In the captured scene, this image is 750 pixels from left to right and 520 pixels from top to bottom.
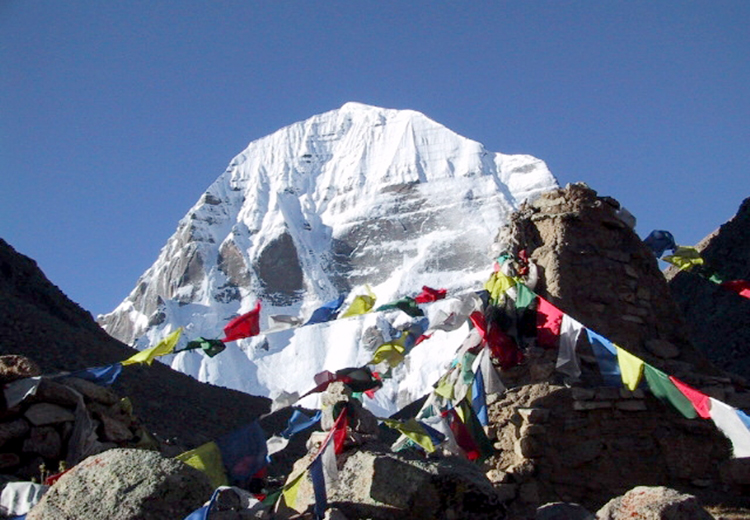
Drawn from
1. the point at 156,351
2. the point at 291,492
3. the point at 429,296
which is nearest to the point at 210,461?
the point at 291,492

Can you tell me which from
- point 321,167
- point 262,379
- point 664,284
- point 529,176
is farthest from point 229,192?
point 664,284

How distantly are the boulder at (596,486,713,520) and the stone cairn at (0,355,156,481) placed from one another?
5.38 m

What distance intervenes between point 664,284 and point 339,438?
5363 mm

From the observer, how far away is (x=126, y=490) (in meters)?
6.38

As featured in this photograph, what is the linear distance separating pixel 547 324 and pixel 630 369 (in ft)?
4.57

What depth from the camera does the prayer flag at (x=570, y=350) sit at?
9695mm

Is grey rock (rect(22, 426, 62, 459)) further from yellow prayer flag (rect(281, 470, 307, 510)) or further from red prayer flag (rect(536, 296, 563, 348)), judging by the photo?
red prayer flag (rect(536, 296, 563, 348))

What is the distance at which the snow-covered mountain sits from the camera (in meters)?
155

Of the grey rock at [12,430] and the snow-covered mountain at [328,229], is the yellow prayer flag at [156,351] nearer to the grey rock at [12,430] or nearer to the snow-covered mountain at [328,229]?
the grey rock at [12,430]

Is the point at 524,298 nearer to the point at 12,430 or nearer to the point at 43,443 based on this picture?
the point at 43,443

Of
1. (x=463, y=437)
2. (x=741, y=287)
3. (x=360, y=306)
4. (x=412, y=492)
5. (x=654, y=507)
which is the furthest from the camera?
(x=741, y=287)

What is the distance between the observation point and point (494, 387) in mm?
9781

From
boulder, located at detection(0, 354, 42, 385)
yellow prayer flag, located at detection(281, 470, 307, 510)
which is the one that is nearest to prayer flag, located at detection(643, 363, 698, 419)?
yellow prayer flag, located at detection(281, 470, 307, 510)

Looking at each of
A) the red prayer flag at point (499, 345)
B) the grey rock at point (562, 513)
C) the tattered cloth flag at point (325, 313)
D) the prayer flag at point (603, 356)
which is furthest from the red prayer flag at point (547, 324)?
the grey rock at point (562, 513)
